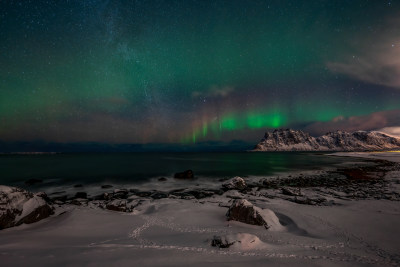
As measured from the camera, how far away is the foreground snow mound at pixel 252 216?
7.79 m

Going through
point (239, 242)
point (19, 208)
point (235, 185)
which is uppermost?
point (19, 208)

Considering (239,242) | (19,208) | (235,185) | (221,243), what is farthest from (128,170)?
(239,242)

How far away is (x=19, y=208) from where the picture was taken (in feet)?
25.7

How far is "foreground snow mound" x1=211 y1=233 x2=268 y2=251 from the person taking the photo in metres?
5.34

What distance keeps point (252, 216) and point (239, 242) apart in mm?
2677

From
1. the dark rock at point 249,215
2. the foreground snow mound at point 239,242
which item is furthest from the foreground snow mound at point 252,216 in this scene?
the foreground snow mound at point 239,242

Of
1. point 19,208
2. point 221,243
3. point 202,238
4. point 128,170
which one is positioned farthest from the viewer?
point 128,170

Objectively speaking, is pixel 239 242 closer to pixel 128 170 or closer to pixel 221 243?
pixel 221 243

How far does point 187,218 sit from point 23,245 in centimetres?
583

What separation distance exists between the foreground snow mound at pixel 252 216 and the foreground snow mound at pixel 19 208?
8.81 m

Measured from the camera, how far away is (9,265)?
13.9 ft

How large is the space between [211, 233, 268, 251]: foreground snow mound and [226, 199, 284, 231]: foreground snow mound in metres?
2.12

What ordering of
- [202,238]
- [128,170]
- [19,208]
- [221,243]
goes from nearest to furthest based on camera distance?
[221,243] → [202,238] → [19,208] → [128,170]

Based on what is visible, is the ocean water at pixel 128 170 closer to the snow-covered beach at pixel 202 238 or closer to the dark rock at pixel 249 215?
the snow-covered beach at pixel 202 238
